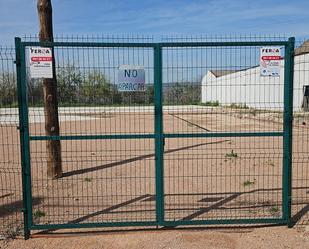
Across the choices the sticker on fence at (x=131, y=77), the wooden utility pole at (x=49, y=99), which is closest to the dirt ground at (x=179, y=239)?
the sticker on fence at (x=131, y=77)

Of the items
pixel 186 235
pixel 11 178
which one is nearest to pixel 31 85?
pixel 186 235

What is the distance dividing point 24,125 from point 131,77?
1.65 meters

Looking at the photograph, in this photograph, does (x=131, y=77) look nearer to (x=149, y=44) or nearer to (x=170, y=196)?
(x=149, y=44)

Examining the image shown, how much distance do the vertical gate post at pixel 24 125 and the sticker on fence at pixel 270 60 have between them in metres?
3.35

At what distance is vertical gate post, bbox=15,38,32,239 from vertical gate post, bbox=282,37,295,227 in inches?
145

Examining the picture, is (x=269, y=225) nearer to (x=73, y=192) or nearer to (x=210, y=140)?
(x=73, y=192)

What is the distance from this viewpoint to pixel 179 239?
5.64 m

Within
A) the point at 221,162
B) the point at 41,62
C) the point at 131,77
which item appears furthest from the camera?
the point at 221,162

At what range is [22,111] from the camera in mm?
5691

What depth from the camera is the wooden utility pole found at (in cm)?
881

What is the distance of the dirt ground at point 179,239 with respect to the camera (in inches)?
215

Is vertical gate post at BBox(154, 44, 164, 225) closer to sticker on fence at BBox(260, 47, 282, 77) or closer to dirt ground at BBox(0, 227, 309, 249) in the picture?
dirt ground at BBox(0, 227, 309, 249)

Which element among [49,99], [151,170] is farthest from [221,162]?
[49,99]

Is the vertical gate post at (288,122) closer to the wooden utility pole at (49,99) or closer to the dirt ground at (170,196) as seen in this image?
the dirt ground at (170,196)
